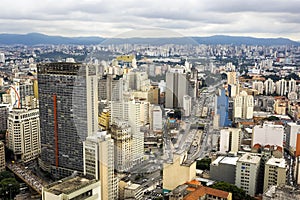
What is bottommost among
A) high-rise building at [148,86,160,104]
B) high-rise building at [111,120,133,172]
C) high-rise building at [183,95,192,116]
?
high-rise building at [111,120,133,172]

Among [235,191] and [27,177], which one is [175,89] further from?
[27,177]

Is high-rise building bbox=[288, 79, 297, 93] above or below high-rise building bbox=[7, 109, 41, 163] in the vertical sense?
above

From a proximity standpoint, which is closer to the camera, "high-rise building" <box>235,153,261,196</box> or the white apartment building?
"high-rise building" <box>235,153,261,196</box>

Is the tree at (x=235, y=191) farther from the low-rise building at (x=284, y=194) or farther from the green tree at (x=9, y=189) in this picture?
the green tree at (x=9, y=189)

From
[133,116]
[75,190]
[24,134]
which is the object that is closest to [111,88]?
[133,116]

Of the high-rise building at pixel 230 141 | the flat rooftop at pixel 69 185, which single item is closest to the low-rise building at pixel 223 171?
the high-rise building at pixel 230 141

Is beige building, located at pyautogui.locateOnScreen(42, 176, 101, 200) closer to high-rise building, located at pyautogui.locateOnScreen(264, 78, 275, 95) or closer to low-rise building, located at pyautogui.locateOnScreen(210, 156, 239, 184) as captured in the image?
low-rise building, located at pyautogui.locateOnScreen(210, 156, 239, 184)

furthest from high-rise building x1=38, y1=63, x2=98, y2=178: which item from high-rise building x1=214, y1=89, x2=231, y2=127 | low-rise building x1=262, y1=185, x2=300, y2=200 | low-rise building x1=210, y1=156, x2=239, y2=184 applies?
low-rise building x1=262, y1=185, x2=300, y2=200

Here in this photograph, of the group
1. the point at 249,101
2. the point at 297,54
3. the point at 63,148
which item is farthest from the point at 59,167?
Answer: the point at 297,54
